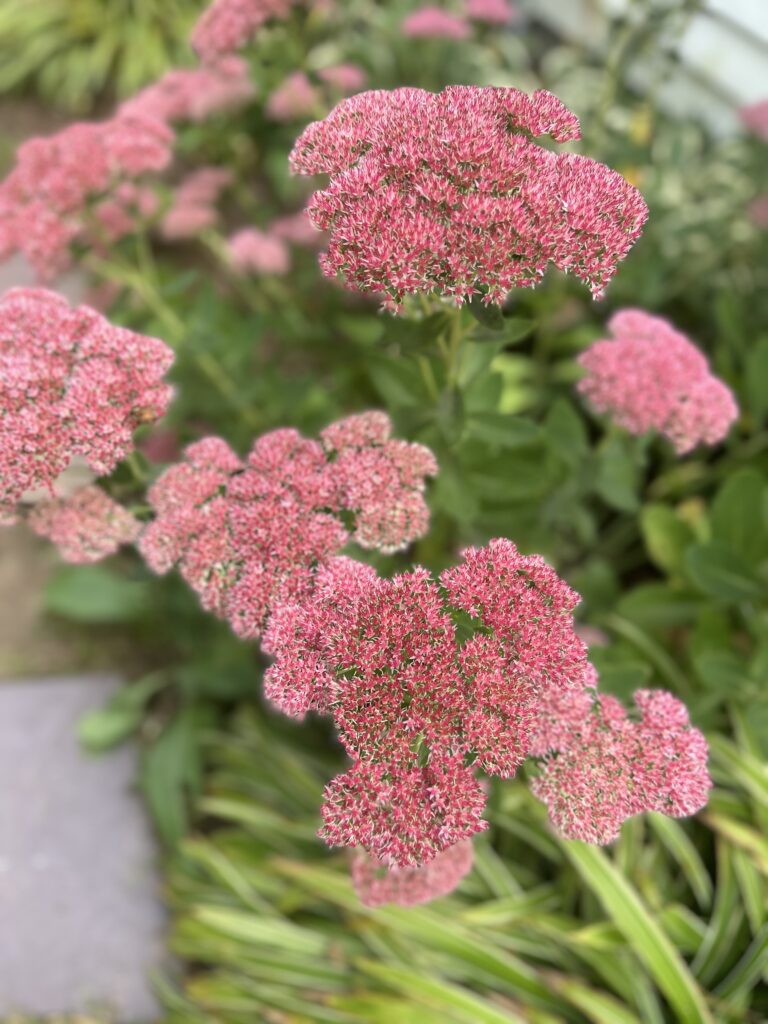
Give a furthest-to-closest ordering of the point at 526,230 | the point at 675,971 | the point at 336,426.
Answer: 1. the point at 675,971
2. the point at 336,426
3. the point at 526,230

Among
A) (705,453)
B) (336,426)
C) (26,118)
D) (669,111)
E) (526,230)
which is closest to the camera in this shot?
(526,230)

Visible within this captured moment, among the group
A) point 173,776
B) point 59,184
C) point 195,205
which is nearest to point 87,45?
point 195,205

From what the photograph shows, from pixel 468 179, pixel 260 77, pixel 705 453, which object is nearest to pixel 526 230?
pixel 468 179

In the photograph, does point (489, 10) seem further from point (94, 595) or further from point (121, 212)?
point (94, 595)

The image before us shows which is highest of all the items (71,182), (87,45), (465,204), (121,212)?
(465,204)

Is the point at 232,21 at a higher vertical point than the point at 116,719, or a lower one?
higher

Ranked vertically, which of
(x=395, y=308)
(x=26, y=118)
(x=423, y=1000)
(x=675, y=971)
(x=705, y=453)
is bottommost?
(x=26, y=118)

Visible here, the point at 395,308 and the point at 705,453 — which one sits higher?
the point at 395,308

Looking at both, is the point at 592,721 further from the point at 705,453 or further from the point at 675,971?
the point at 705,453
